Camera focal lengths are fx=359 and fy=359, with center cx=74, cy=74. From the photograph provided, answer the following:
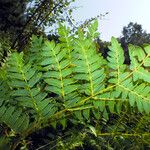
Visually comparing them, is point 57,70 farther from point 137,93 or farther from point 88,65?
point 137,93

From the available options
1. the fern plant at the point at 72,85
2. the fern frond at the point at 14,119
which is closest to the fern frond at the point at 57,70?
the fern plant at the point at 72,85

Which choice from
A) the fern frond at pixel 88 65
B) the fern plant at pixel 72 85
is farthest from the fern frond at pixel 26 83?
the fern frond at pixel 88 65

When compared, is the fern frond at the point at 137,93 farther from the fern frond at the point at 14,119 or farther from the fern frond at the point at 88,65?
the fern frond at the point at 14,119

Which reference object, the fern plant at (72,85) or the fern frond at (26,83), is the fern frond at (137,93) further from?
the fern frond at (26,83)

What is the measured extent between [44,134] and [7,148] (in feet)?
3.57

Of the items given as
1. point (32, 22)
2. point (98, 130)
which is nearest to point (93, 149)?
point (98, 130)

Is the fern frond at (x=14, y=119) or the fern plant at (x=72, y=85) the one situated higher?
the fern plant at (x=72, y=85)

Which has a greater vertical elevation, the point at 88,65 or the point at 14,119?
the point at 88,65

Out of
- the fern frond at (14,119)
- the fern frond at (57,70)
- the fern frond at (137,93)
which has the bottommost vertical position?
the fern frond at (14,119)

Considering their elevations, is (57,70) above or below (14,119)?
above

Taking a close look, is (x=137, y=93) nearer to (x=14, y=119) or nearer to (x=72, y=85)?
(x=72, y=85)

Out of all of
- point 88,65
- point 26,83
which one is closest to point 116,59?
point 88,65

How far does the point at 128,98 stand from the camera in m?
1.04

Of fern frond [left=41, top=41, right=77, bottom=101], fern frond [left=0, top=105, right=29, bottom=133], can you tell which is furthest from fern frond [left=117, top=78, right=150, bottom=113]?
fern frond [left=0, top=105, right=29, bottom=133]
